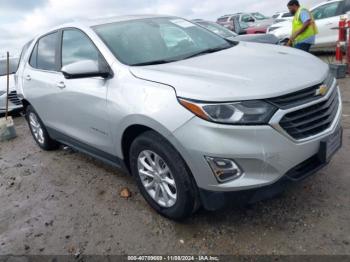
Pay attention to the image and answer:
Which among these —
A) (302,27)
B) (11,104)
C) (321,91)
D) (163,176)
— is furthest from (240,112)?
(11,104)

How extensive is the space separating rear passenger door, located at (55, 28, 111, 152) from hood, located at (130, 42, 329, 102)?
0.51 m

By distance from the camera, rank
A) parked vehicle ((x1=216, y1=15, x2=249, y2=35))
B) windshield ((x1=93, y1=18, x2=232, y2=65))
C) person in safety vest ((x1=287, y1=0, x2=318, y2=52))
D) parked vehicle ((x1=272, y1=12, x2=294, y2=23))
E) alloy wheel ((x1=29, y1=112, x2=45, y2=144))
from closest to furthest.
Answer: windshield ((x1=93, y1=18, x2=232, y2=65)), alloy wheel ((x1=29, y1=112, x2=45, y2=144)), person in safety vest ((x1=287, y1=0, x2=318, y2=52)), parked vehicle ((x1=272, y1=12, x2=294, y2=23)), parked vehicle ((x1=216, y1=15, x2=249, y2=35))

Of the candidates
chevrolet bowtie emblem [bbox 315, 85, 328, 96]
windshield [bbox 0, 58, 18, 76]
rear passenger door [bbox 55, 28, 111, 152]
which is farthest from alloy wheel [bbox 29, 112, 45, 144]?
windshield [bbox 0, 58, 18, 76]

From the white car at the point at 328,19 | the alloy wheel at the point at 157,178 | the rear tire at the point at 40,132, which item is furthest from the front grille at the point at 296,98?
the white car at the point at 328,19

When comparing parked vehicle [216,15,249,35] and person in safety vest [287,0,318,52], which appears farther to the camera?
parked vehicle [216,15,249,35]

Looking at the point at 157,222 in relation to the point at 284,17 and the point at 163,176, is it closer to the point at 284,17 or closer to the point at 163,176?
A: the point at 163,176

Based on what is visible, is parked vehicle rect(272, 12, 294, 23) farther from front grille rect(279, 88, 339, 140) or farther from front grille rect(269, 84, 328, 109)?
front grille rect(269, 84, 328, 109)

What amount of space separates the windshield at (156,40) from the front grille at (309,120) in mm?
1215

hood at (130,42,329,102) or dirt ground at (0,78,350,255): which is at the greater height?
hood at (130,42,329,102)

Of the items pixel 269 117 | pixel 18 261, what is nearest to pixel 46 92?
pixel 18 261

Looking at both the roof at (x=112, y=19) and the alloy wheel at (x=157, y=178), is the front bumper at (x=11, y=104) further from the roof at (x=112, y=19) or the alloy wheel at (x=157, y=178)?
the alloy wheel at (x=157, y=178)

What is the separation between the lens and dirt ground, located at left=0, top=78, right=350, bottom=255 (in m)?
2.60

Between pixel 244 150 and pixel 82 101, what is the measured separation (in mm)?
1791

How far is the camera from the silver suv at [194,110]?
2.30m
